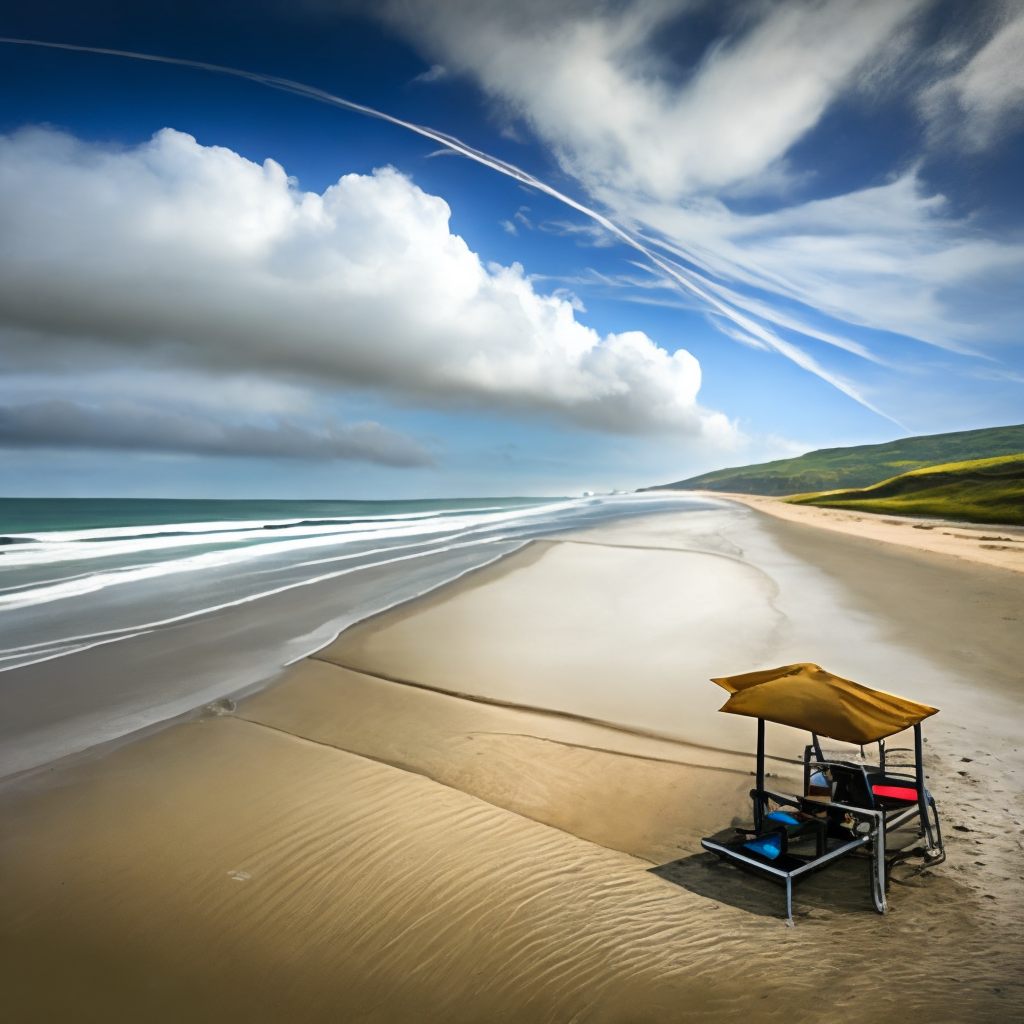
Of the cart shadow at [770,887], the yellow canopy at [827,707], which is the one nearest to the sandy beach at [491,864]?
the cart shadow at [770,887]

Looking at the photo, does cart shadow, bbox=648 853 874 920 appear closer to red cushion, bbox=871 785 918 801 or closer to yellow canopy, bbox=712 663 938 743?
red cushion, bbox=871 785 918 801

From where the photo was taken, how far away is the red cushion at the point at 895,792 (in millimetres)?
7246

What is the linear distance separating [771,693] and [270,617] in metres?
17.2

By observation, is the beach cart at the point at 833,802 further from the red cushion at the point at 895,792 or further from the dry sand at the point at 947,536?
the dry sand at the point at 947,536

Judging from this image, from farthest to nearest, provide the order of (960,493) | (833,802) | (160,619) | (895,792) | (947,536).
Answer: (960,493)
(947,536)
(160,619)
(895,792)
(833,802)

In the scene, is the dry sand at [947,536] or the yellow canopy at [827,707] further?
the dry sand at [947,536]

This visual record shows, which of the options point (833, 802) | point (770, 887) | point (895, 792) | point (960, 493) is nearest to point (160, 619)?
point (770, 887)

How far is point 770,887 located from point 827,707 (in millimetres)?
2048

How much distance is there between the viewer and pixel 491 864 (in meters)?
6.84

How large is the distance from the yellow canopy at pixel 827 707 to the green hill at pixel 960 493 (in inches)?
2224

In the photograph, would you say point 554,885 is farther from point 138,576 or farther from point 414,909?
point 138,576

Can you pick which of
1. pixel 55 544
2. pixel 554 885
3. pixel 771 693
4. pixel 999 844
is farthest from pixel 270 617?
pixel 55 544

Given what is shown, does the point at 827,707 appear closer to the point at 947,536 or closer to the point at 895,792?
the point at 895,792

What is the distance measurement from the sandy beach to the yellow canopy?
1754mm
